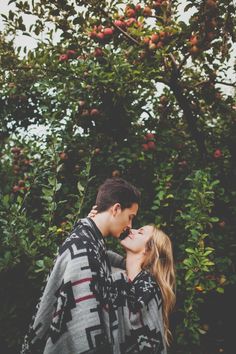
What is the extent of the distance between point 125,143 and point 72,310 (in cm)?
184

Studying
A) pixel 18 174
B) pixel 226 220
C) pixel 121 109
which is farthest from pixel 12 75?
pixel 226 220

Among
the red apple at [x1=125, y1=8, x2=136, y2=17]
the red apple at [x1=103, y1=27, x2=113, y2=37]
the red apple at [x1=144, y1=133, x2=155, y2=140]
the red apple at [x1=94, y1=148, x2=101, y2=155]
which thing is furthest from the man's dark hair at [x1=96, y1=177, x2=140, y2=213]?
the red apple at [x1=125, y1=8, x2=136, y2=17]

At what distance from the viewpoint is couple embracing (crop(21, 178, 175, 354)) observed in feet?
5.44

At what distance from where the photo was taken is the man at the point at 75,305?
164 cm

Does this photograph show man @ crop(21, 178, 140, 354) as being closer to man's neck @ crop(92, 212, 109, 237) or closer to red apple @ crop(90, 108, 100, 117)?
man's neck @ crop(92, 212, 109, 237)

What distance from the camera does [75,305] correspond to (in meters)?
1.67

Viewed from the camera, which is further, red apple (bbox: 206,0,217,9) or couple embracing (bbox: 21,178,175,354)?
red apple (bbox: 206,0,217,9)

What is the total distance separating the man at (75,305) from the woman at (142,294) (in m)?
0.10

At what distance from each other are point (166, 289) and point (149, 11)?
2.18 m

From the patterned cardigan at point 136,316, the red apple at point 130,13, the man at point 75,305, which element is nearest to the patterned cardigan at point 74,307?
the man at point 75,305

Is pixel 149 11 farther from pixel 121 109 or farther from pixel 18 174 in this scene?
pixel 18 174

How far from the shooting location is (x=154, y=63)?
3.03m

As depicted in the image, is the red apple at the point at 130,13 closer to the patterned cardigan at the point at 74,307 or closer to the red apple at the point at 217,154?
the red apple at the point at 217,154

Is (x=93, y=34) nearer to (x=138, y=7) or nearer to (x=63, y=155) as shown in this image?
(x=138, y=7)
